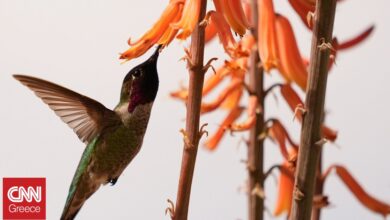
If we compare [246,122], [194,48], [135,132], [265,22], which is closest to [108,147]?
[135,132]

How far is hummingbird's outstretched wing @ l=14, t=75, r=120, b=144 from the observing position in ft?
7.06

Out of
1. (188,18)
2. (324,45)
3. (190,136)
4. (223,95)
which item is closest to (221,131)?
(223,95)

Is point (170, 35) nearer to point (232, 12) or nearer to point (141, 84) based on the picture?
point (232, 12)

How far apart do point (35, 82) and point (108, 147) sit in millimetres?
378

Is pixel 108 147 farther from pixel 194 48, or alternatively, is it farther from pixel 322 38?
pixel 322 38

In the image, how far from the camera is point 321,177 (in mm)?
2234

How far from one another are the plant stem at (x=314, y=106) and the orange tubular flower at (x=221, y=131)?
1251 mm

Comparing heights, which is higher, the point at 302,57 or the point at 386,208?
the point at 302,57

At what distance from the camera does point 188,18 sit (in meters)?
1.53

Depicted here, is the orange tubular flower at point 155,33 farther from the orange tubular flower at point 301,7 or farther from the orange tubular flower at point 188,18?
the orange tubular flower at point 301,7

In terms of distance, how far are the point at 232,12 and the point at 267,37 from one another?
2.49ft

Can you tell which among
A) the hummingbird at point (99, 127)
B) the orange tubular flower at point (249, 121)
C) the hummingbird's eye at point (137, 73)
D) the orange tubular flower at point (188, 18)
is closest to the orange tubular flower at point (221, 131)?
the orange tubular flower at point (249, 121)

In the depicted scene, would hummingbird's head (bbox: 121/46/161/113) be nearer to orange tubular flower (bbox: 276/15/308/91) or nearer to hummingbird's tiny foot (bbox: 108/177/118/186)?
hummingbird's tiny foot (bbox: 108/177/118/186)

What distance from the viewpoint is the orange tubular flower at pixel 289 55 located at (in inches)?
90.4
